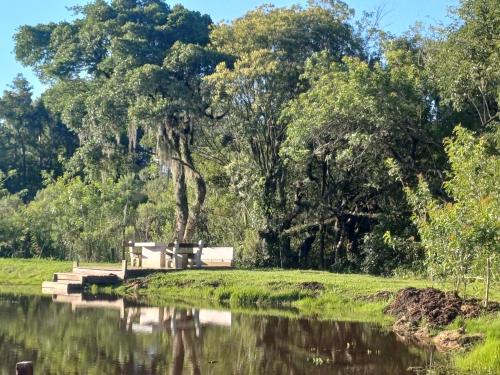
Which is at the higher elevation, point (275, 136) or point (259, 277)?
point (275, 136)

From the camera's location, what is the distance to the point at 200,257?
31984 millimetres

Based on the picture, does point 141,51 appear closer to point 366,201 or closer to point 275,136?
point 275,136

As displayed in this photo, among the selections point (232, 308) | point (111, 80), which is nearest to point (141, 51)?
point (111, 80)

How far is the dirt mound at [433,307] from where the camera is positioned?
59.6 feet

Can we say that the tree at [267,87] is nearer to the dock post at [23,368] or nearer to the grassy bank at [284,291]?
the grassy bank at [284,291]

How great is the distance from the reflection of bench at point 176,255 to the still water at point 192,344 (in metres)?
8.42

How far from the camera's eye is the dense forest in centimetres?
3041

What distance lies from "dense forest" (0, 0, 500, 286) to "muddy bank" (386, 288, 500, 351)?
648cm

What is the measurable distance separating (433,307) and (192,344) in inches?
254

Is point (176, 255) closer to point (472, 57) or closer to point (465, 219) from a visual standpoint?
point (472, 57)

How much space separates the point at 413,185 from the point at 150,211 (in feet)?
52.9

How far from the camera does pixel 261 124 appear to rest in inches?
1430

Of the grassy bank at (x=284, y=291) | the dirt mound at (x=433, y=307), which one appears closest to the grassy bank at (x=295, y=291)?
the grassy bank at (x=284, y=291)

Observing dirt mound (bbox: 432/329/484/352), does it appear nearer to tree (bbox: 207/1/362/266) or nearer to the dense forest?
the dense forest
